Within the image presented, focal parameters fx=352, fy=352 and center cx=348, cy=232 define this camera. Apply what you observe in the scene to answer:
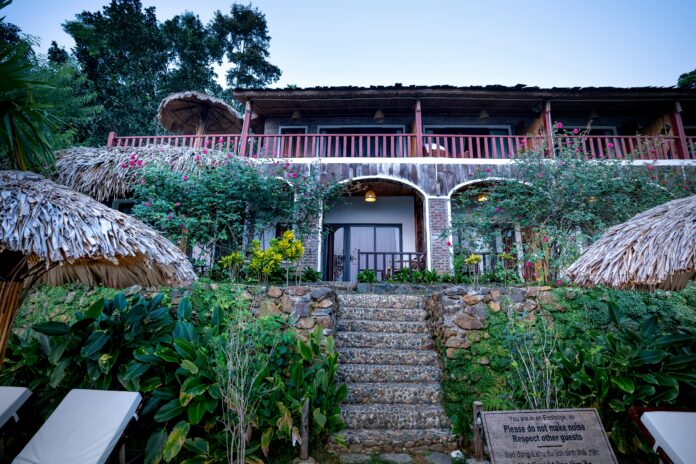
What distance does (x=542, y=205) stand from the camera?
7.24 meters

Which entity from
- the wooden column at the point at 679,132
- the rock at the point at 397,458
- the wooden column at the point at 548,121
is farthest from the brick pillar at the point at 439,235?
the wooden column at the point at 679,132

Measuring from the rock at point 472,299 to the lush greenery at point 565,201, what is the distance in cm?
261

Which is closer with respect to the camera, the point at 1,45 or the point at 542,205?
the point at 1,45

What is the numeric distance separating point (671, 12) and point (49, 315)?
18.1 m

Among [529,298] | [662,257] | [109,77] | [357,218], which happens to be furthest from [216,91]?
[662,257]

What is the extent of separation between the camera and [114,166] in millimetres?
8344

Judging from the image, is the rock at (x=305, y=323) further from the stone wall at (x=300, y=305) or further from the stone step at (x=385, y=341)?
the stone step at (x=385, y=341)

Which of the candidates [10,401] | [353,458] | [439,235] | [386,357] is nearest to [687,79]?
[439,235]

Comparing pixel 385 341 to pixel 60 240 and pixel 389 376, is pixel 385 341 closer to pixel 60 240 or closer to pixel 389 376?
pixel 389 376

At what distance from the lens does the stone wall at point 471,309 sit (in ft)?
14.9

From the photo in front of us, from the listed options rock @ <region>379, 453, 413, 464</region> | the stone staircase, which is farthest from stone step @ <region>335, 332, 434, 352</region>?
rock @ <region>379, 453, 413, 464</region>

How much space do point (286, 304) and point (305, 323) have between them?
0.38 meters

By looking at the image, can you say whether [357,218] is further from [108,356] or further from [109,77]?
[109,77]

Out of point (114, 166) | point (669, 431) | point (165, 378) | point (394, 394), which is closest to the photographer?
point (669, 431)
